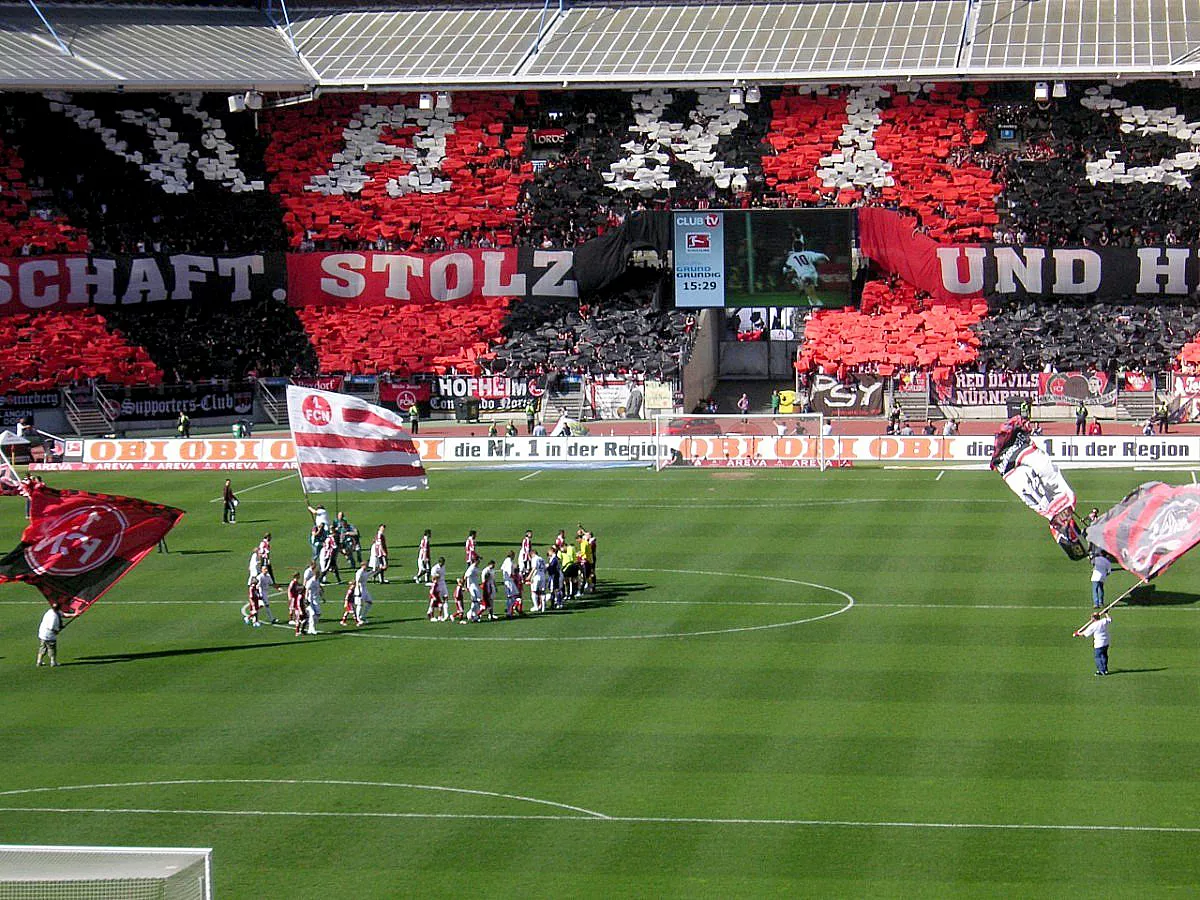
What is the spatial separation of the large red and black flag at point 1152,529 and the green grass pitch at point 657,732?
1.84 metres

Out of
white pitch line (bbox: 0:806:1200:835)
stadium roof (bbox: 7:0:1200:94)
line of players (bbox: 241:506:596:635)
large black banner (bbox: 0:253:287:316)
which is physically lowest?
white pitch line (bbox: 0:806:1200:835)

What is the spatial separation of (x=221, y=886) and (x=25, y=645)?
639 inches

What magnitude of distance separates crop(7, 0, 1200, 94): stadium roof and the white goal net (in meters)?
66.2

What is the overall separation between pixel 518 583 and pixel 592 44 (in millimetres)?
50324

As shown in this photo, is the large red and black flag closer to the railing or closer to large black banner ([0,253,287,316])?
the railing

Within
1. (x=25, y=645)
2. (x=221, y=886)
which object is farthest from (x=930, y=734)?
(x=25, y=645)

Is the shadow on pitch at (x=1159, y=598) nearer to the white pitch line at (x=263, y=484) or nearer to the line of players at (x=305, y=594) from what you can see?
the line of players at (x=305, y=594)

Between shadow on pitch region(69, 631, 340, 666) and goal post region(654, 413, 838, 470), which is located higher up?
goal post region(654, 413, 838, 470)

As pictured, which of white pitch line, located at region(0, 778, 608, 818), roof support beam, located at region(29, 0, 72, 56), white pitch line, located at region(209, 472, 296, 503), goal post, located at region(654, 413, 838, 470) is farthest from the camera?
roof support beam, located at region(29, 0, 72, 56)

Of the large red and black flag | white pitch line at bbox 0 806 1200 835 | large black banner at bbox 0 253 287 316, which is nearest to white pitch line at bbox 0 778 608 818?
white pitch line at bbox 0 806 1200 835

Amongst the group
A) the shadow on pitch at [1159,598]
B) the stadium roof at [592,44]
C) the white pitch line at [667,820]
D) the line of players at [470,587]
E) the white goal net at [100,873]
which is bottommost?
the white pitch line at [667,820]

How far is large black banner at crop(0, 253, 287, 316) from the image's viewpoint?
7888 cm

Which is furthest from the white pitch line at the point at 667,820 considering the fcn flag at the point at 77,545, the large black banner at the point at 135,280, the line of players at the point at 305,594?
the large black banner at the point at 135,280

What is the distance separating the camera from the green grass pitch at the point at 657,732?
23625mm
